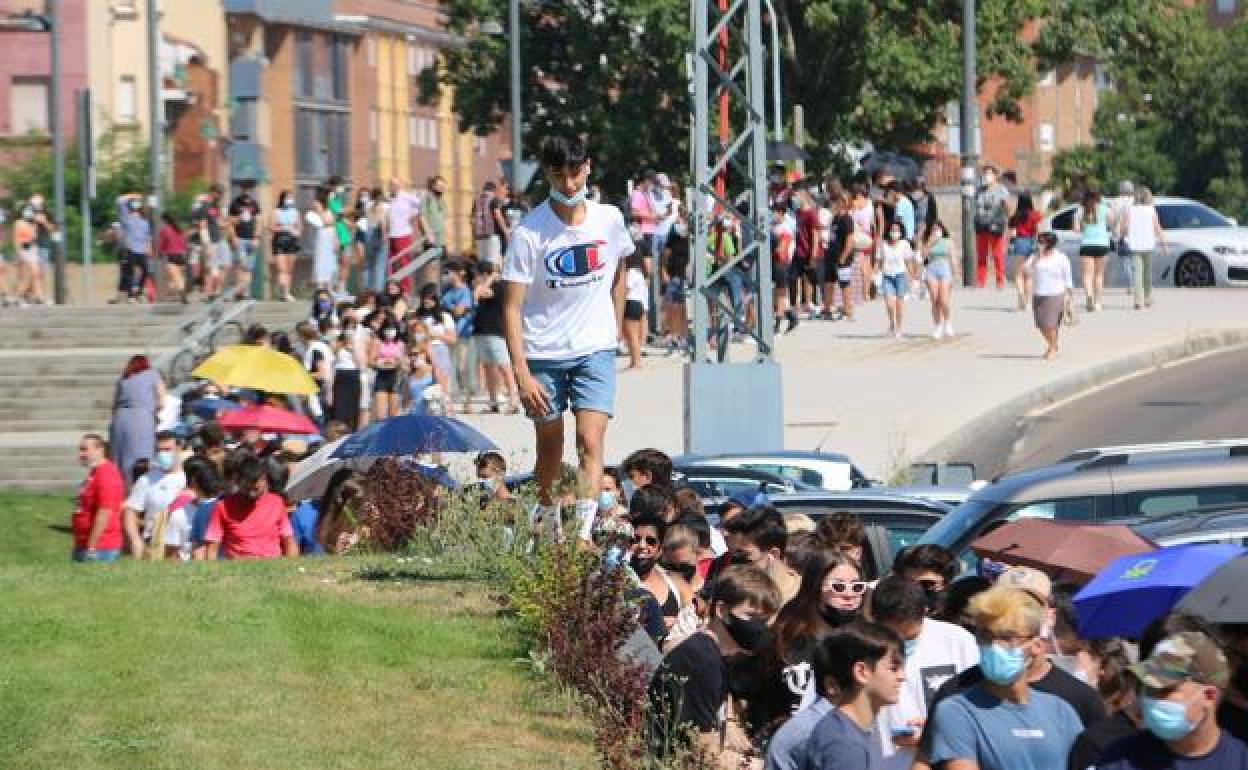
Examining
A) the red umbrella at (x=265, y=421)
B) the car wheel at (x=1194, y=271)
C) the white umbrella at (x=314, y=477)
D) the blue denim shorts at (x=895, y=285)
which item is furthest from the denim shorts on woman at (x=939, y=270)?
the white umbrella at (x=314, y=477)

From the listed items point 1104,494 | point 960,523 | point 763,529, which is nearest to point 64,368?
point 960,523

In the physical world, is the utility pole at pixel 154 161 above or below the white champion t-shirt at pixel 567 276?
above

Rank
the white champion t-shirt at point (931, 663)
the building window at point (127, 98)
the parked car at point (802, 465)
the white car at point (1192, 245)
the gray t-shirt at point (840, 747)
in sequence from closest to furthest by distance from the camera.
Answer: the gray t-shirt at point (840, 747) → the white champion t-shirt at point (931, 663) → the parked car at point (802, 465) → the white car at point (1192, 245) → the building window at point (127, 98)

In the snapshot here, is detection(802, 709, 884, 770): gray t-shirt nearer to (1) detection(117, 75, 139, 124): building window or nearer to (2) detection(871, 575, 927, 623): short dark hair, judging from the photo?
(2) detection(871, 575, 927, 623): short dark hair

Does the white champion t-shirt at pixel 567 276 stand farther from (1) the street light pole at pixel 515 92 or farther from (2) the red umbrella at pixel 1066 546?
(1) the street light pole at pixel 515 92

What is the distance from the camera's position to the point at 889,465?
1180 inches

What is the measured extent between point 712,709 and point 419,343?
2389 centimetres

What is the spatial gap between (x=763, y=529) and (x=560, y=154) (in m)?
1.84

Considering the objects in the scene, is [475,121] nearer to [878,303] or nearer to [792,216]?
[878,303]

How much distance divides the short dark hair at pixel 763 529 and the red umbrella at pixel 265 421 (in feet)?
52.7

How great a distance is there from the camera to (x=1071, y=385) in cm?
3597

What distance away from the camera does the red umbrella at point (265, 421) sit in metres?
29.1

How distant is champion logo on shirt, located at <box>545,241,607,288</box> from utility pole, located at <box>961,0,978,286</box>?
1336 inches

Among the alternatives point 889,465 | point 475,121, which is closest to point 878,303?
point 889,465
